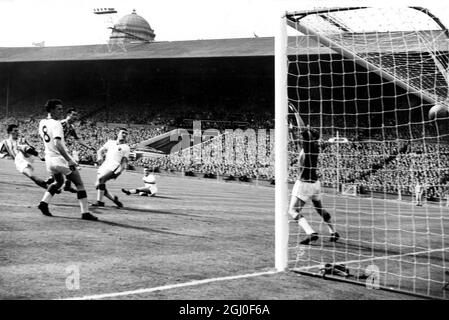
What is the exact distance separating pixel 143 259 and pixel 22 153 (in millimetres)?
8883

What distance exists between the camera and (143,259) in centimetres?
682

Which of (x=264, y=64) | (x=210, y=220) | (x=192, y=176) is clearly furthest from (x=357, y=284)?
(x=264, y=64)

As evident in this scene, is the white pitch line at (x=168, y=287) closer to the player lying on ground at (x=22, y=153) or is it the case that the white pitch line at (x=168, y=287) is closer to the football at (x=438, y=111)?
the football at (x=438, y=111)

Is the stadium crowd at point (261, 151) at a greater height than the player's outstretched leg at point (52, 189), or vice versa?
the stadium crowd at point (261, 151)

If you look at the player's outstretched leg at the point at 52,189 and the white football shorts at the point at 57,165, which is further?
the player's outstretched leg at the point at 52,189

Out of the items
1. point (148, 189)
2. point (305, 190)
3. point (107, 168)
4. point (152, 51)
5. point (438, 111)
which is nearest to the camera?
point (438, 111)

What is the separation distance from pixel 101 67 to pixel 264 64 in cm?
1522

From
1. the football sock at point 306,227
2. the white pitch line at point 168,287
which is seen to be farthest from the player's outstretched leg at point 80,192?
the white pitch line at point 168,287

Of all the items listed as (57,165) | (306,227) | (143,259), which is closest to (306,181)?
(306,227)

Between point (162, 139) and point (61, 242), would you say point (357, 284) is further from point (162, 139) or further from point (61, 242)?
point (162, 139)

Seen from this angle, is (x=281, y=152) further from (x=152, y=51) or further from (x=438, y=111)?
(x=152, y=51)

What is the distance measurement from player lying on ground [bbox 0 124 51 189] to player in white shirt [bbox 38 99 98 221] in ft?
13.8

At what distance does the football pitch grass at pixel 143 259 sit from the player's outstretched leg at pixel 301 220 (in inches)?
24.6

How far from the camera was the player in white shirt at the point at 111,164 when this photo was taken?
1240 cm
